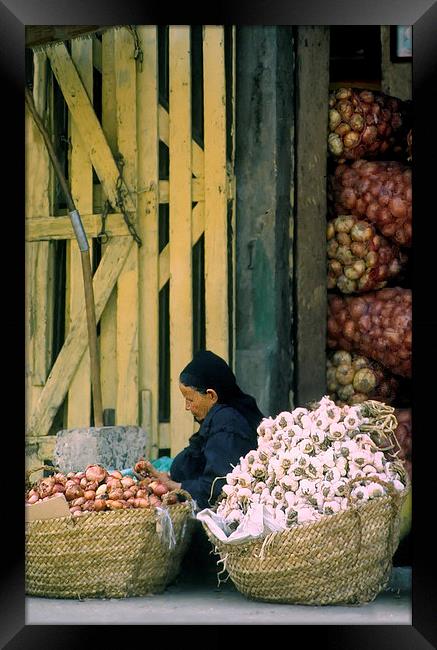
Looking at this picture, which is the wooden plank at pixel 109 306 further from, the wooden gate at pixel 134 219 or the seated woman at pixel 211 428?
the seated woman at pixel 211 428

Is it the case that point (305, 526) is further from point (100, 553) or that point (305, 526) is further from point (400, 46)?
point (400, 46)

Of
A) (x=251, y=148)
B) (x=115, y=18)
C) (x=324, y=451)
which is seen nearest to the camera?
(x=115, y=18)

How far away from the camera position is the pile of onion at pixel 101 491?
5.93 metres

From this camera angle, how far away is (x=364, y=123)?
6.93 m

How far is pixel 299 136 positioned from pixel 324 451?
6.10ft

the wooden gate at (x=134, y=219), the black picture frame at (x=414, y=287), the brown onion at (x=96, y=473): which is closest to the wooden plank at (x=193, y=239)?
the wooden gate at (x=134, y=219)

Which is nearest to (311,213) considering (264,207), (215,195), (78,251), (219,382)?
(264,207)

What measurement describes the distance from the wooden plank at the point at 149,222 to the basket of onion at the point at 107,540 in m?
1.00

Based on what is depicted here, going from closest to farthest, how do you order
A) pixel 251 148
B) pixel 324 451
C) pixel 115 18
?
1. pixel 115 18
2. pixel 324 451
3. pixel 251 148

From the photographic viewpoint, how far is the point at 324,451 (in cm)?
576

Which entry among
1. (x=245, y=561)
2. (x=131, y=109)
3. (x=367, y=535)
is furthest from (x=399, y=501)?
(x=131, y=109)

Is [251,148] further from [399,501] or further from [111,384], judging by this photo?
[399,501]

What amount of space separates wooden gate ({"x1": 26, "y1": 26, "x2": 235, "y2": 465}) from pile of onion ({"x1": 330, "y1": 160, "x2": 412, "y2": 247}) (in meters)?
0.62

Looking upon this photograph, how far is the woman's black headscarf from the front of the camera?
20.6ft
